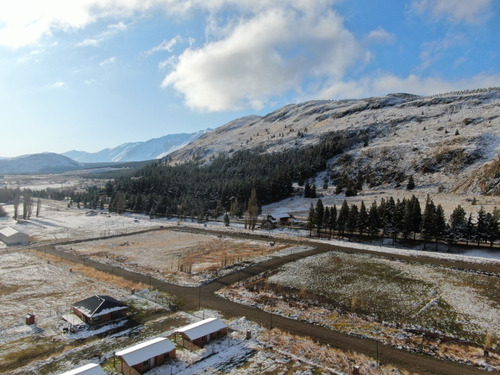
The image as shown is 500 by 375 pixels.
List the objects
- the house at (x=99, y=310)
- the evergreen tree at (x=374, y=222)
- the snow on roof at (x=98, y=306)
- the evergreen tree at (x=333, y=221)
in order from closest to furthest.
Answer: the house at (x=99, y=310)
the snow on roof at (x=98, y=306)
the evergreen tree at (x=374, y=222)
the evergreen tree at (x=333, y=221)

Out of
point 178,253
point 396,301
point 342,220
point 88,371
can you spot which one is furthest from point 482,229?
point 88,371

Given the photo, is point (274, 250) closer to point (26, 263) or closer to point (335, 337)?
point (335, 337)

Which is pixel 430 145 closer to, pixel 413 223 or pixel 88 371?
pixel 413 223

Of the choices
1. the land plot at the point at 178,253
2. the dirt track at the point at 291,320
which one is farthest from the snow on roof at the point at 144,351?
the land plot at the point at 178,253

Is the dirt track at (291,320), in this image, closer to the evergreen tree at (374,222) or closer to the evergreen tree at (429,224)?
the evergreen tree at (429,224)

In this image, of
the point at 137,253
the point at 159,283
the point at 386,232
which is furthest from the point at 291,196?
the point at 159,283

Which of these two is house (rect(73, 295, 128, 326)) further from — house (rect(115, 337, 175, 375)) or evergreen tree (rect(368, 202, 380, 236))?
evergreen tree (rect(368, 202, 380, 236))
